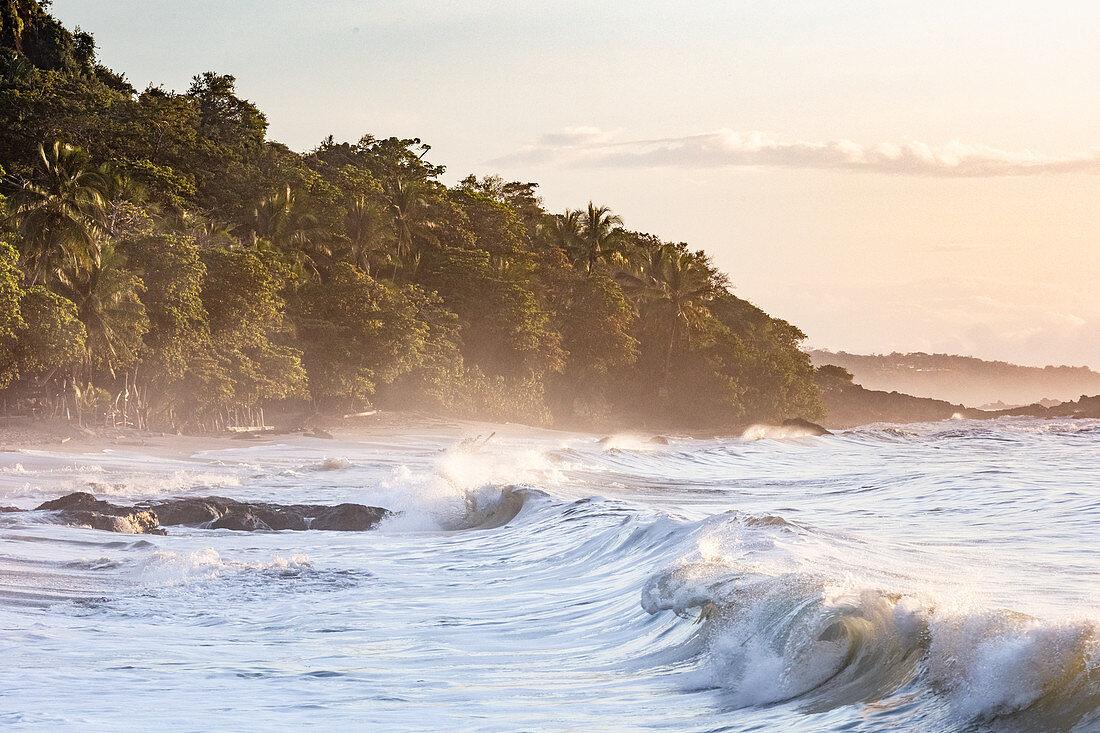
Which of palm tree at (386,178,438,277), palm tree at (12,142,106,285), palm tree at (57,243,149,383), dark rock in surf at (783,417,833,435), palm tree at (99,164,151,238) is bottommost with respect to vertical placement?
dark rock in surf at (783,417,833,435)

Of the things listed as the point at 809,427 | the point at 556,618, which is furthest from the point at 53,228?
the point at 809,427

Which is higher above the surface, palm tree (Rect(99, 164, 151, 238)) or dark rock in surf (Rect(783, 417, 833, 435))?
palm tree (Rect(99, 164, 151, 238))

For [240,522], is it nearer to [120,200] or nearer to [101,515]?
[101,515]

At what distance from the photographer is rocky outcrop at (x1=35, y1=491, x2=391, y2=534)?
34.1 ft

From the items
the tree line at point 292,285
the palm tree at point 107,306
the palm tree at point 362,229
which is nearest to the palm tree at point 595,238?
the tree line at point 292,285

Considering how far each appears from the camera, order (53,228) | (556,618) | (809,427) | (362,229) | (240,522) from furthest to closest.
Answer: (809,427)
(362,229)
(53,228)
(240,522)
(556,618)

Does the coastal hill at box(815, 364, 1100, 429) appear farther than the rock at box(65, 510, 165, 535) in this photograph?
Yes

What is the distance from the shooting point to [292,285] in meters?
34.5

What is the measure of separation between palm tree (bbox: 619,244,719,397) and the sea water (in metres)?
39.8

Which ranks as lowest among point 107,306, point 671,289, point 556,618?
point 556,618

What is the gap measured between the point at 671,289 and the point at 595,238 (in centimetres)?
480

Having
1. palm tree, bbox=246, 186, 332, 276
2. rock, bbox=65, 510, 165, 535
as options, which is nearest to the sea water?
rock, bbox=65, 510, 165, 535

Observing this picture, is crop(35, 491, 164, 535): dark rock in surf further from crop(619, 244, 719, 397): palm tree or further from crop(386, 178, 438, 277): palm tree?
crop(619, 244, 719, 397): palm tree

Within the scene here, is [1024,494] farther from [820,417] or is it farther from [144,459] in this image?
→ [820,417]
